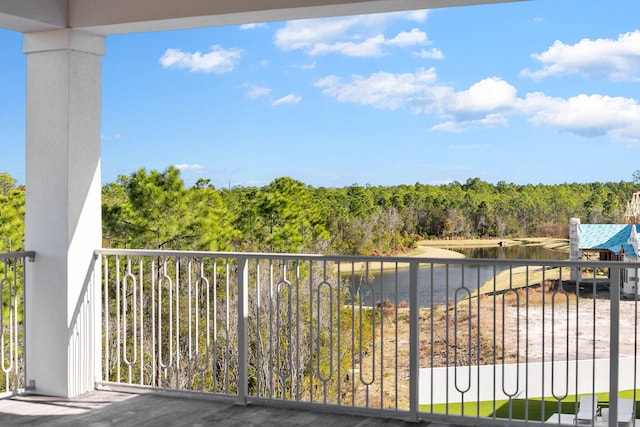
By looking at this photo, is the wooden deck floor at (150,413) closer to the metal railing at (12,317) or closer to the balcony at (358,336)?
the balcony at (358,336)

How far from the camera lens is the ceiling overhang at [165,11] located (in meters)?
4.41

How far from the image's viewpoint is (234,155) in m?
31.2

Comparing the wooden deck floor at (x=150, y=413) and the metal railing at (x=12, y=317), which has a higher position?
the metal railing at (x=12, y=317)

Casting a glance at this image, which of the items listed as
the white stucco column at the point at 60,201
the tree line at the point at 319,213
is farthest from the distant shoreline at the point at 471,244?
the white stucco column at the point at 60,201

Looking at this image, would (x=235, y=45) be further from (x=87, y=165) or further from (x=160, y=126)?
(x=87, y=165)

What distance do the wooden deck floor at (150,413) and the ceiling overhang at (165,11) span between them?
2445mm

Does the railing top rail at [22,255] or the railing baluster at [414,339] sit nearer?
the railing baluster at [414,339]

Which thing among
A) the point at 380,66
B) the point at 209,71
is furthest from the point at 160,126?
the point at 380,66

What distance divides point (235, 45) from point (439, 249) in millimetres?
13291

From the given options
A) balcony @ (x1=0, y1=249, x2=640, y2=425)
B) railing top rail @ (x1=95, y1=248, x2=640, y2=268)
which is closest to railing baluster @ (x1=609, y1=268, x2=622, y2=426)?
balcony @ (x1=0, y1=249, x2=640, y2=425)

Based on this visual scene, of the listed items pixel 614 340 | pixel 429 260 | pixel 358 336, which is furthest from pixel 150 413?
pixel 358 336

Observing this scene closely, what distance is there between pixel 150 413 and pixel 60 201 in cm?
153

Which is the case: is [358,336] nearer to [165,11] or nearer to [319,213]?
[319,213]

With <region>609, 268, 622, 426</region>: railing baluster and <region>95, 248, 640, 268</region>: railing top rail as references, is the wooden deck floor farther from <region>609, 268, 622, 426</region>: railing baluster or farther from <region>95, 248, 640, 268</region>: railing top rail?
<region>609, 268, 622, 426</region>: railing baluster
